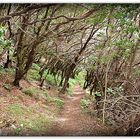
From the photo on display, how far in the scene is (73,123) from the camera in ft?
30.1

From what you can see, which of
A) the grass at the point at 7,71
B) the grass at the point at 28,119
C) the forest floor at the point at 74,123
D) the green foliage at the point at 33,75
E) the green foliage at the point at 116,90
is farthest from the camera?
the green foliage at the point at 33,75

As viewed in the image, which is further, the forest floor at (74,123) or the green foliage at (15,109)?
the green foliage at (15,109)

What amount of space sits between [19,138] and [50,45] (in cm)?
629

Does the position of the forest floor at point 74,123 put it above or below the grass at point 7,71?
below

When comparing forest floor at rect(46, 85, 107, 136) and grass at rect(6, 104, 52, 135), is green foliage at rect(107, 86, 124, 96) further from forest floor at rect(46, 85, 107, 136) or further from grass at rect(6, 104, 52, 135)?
grass at rect(6, 104, 52, 135)

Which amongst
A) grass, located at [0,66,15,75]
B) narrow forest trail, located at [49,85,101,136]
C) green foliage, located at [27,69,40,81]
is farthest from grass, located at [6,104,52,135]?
green foliage, located at [27,69,40,81]

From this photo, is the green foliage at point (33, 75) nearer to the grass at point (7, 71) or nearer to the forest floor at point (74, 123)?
the forest floor at point (74, 123)

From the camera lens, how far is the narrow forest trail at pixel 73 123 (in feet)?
24.3

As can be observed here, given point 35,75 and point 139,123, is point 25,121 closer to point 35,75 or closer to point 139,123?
point 139,123

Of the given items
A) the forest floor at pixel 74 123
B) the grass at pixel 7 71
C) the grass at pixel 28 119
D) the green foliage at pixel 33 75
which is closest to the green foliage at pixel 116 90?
the forest floor at pixel 74 123

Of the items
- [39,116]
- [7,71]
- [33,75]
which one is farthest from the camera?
[33,75]

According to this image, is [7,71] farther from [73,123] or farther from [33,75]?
[73,123]

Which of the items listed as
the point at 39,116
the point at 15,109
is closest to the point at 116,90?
the point at 39,116

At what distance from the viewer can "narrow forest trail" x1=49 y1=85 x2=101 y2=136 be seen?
7412 millimetres
